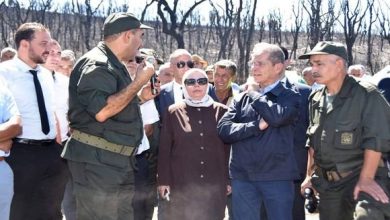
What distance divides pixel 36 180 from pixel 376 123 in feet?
8.85

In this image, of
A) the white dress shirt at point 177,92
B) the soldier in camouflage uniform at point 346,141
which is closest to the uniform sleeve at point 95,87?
the soldier in camouflage uniform at point 346,141

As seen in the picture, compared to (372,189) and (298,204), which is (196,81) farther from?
(372,189)

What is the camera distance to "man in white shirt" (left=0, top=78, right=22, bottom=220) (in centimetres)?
351

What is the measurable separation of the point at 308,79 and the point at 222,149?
3830mm

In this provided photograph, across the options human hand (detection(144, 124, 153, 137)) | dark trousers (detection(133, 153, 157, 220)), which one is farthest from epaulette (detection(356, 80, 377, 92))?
dark trousers (detection(133, 153, 157, 220))

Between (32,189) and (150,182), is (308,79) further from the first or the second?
(32,189)

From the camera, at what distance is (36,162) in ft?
14.4

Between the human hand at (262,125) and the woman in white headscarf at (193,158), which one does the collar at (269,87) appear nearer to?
the human hand at (262,125)

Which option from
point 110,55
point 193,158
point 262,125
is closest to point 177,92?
point 193,158

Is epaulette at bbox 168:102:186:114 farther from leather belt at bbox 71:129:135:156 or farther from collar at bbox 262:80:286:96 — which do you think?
leather belt at bbox 71:129:135:156

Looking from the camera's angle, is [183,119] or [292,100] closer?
[292,100]

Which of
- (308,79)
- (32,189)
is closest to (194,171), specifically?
(32,189)

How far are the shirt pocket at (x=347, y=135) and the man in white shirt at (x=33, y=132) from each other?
2.30 metres

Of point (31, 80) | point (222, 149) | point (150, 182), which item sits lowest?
point (150, 182)
